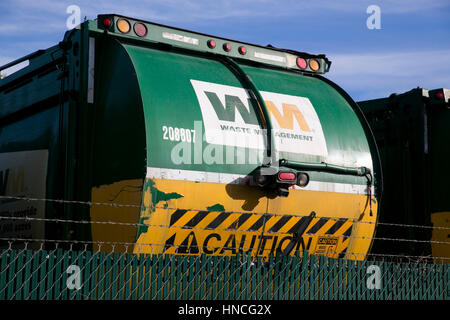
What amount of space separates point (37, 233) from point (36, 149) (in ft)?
2.92

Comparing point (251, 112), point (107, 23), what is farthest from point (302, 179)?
point (107, 23)

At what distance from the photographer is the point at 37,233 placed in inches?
282

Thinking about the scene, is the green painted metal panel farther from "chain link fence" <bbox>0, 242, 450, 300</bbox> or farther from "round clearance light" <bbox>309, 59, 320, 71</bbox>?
"chain link fence" <bbox>0, 242, 450, 300</bbox>

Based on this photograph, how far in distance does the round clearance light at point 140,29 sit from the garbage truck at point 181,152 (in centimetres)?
1

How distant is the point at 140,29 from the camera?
22.9ft

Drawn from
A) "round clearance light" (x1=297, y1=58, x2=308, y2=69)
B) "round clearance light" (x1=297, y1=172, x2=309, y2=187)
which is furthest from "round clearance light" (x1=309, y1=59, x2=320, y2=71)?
"round clearance light" (x1=297, y1=172, x2=309, y2=187)

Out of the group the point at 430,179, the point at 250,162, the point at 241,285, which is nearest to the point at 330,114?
the point at 250,162

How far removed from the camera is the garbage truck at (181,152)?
247 inches

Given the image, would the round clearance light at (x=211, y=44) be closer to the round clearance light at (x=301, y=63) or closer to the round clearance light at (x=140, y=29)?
the round clearance light at (x=140, y=29)

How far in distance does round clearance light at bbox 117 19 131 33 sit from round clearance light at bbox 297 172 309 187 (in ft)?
7.31

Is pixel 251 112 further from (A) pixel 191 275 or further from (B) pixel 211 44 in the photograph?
(A) pixel 191 275
